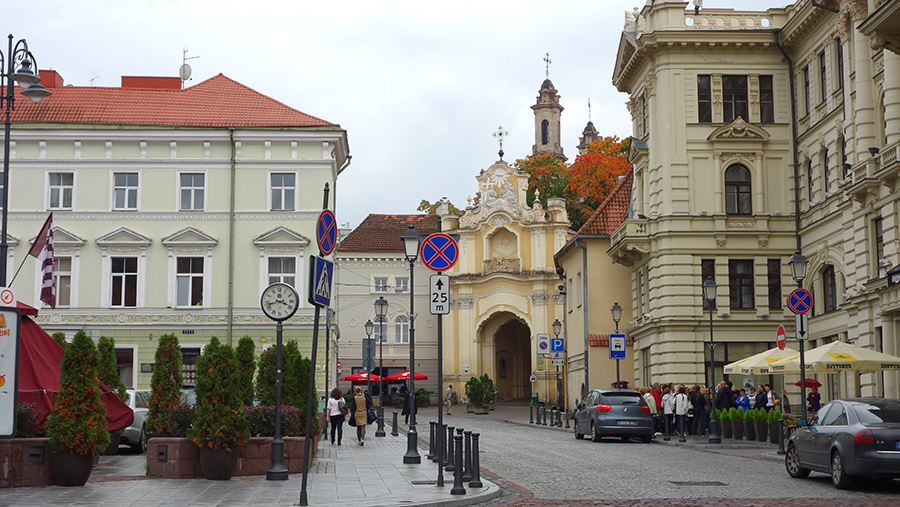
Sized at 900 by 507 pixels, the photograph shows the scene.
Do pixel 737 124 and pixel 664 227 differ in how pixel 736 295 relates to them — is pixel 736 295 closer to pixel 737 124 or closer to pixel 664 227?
pixel 664 227

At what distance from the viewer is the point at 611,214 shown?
52.3 meters

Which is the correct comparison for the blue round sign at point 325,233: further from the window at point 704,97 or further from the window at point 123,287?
the window at point 123,287

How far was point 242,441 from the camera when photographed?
56.7ft

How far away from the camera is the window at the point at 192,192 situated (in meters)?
45.9

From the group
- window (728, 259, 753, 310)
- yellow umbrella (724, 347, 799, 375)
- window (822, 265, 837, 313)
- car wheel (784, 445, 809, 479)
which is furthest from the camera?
window (728, 259, 753, 310)

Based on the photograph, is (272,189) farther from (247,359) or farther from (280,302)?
(280,302)

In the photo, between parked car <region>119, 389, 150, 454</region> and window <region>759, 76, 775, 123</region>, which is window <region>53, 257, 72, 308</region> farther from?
window <region>759, 76, 775, 123</region>

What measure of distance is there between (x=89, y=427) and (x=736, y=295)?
30.9 metres

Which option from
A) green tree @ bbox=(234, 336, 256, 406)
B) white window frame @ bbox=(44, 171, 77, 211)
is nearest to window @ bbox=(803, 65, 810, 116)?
green tree @ bbox=(234, 336, 256, 406)

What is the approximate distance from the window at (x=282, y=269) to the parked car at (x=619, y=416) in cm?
1794

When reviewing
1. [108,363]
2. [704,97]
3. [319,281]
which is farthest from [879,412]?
[704,97]

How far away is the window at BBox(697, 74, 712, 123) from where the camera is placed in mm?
41812

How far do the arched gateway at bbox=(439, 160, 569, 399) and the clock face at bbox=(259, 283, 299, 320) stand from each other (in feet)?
173

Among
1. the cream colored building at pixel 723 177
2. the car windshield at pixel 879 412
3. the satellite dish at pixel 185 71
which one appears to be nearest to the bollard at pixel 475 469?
the car windshield at pixel 879 412
